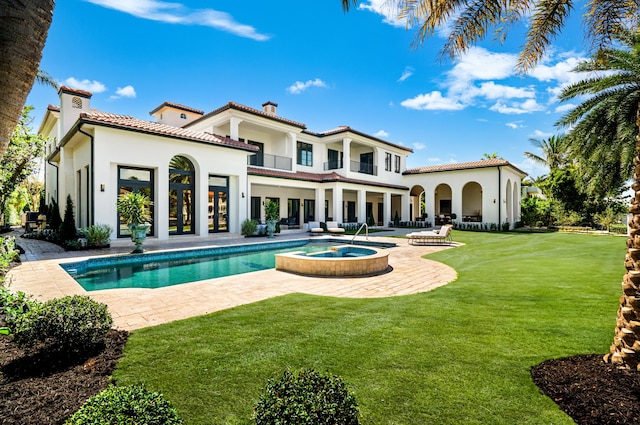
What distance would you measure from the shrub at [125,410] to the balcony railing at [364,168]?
87.7 ft

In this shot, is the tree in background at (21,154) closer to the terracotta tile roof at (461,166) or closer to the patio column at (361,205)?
the patio column at (361,205)

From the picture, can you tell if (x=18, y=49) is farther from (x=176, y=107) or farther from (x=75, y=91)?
(x=176, y=107)

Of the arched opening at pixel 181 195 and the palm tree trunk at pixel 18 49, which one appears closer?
the palm tree trunk at pixel 18 49

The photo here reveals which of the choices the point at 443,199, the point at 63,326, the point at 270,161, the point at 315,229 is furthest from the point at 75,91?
the point at 443,199

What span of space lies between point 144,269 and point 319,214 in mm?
14716

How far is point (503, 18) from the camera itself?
5293 mm

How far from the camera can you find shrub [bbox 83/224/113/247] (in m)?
12.7

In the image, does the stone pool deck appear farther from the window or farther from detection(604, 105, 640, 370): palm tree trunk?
the window

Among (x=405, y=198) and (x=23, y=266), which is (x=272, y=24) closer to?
(x=23, y=266)

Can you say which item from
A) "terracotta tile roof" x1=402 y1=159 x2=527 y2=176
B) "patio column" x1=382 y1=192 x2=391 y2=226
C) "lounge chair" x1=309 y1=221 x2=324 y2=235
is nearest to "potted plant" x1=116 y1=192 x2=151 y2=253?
"lounge chair" x1=309 y1=221 x2=324 y2=235

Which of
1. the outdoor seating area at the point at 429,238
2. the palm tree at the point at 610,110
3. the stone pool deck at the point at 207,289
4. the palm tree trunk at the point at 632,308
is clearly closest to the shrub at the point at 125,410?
the stone pool deck at the point at 207,289

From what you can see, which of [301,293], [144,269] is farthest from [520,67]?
[144,269]

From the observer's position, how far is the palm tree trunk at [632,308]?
2.90 metres

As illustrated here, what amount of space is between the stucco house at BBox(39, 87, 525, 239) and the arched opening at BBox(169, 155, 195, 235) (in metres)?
0.05
